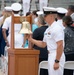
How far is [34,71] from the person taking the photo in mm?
7680

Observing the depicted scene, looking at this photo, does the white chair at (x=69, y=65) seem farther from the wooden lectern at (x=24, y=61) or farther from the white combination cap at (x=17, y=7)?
the white combination cap at (x=17, y=7)

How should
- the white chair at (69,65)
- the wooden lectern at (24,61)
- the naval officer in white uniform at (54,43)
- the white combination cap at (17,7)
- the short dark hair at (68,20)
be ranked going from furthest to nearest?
the white combination cap at (17,7), the short dark hair at (68,20), the white chair at (69,65), the wooden lectern at (24,61), the naval officer in white uniform at (54,43)

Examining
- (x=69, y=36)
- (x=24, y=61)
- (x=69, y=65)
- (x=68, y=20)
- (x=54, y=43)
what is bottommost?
(x=69, y=65)

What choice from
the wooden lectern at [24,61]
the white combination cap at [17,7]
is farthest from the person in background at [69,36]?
the white combination cap at [17,7]

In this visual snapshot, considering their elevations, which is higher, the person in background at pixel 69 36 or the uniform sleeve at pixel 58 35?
the uniform sleeve at pixel 58 35

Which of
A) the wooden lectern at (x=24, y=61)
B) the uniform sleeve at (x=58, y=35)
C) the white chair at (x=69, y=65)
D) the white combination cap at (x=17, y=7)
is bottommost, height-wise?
the white chair at (x=69, y=65)

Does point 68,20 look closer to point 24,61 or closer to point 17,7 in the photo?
point 24,61

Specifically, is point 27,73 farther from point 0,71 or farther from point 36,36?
point 0,71

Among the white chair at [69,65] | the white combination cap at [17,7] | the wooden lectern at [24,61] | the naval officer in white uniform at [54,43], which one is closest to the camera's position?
the naval officer in white uniform at [54,43]

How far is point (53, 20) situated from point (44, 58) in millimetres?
2054

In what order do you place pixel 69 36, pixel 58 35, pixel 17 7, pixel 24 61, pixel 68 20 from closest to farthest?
pixel 58 35 → pixel 24 61 → pixel 69 36 → pixel 68 20 → pixel 17 7

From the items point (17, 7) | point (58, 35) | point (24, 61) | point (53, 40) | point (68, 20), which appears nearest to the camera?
point (58, 35)

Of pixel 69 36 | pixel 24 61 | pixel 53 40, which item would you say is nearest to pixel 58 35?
pixel 53 40

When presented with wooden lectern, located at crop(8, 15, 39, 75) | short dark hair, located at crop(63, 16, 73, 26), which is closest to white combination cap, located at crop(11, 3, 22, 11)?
short dark hair, located at crop(63, 16, 73, 26)
